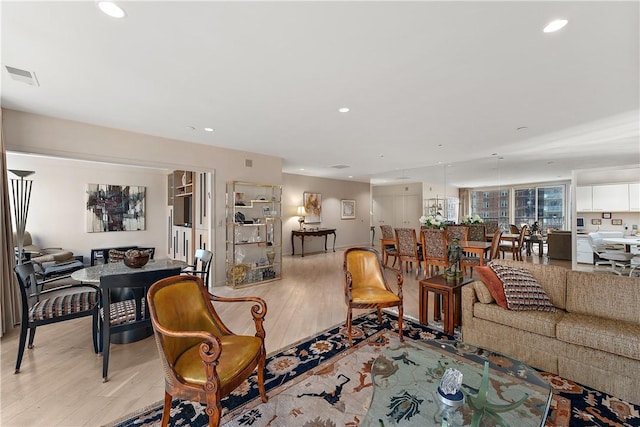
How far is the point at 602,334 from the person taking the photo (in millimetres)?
1947

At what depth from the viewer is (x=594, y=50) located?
1.96 m

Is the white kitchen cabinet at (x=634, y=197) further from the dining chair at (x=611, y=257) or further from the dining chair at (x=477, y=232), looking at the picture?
the dining chair at (x=477, y=232)

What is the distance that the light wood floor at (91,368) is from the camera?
1817mm

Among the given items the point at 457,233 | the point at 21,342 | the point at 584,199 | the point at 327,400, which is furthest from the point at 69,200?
the point at 584,199

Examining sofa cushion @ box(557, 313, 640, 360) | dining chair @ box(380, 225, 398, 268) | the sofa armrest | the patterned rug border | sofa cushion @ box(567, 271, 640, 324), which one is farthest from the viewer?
dining chair @ box(380, 225, 398, 268)

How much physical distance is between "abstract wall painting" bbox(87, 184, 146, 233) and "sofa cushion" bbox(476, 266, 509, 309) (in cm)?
764

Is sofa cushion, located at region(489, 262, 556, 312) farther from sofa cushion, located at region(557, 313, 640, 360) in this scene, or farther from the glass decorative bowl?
the glass decorative bowl

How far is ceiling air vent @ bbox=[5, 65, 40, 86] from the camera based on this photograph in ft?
7.33

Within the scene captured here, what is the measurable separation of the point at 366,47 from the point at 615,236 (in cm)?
761

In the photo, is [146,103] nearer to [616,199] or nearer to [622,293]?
[622,293]

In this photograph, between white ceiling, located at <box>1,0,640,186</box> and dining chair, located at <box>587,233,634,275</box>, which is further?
dining chair, located at <box>587,233,634,275</box>

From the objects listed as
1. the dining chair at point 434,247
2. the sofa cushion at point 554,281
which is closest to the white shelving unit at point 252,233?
the dining chair at point 434,247

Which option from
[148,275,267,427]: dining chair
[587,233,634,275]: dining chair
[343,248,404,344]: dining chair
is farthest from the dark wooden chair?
[587,233,634,275]: dining chair

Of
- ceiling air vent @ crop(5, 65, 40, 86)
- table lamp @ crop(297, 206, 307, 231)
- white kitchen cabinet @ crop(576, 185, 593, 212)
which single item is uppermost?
ceiling air vent @ crop(5, 65, 40, 86)
